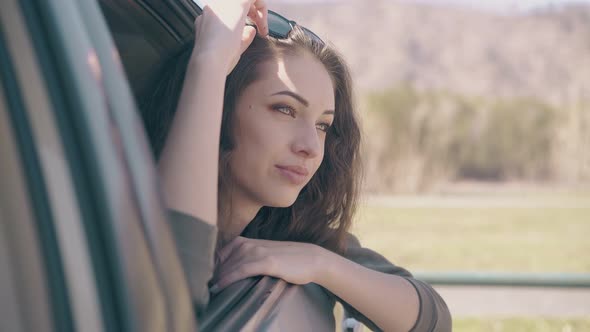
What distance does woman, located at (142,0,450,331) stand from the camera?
1425 millimetres

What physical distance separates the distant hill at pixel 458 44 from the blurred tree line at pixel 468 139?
27093mm

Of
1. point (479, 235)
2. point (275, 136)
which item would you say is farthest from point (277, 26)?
point (479, 235)

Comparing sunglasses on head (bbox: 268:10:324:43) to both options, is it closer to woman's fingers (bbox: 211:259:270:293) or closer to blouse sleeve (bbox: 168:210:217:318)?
woman's fingers (bbox: 211:259:270:293)

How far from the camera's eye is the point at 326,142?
2.25 metres

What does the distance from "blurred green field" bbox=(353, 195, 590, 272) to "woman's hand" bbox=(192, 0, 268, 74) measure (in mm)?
8827

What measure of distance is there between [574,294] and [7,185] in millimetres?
7873

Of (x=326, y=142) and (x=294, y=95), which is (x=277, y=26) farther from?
Result: (x=326, y=142)

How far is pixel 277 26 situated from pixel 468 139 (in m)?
23.0

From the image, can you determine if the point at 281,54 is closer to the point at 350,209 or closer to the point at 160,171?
the point at 350,209

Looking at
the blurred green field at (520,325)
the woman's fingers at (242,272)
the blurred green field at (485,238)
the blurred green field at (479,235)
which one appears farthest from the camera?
the blurred green field at (479,235)

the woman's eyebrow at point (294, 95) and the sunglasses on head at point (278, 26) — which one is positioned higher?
the sunglasses on head at point (278, 26)

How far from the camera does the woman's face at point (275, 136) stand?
182 cm

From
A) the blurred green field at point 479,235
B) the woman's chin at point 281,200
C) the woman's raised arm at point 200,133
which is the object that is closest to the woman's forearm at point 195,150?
the woman's raised arm at point 200,133

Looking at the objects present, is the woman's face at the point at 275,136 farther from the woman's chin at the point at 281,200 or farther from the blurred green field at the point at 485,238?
the blurred green field at the point at 485,238
